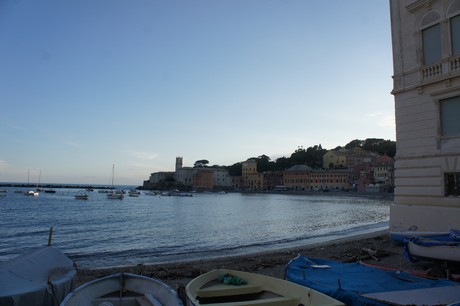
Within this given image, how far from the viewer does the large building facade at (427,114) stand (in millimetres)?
14242

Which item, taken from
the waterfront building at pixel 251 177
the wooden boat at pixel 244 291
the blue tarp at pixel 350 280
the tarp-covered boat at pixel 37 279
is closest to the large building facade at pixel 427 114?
the blue tarp at pixel 350 280

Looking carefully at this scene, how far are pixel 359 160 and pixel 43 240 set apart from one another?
139 m

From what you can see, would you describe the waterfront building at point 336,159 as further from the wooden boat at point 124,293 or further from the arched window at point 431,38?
the wooden boat at point 124,293

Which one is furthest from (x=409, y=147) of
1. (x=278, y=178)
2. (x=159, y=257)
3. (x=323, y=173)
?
(x=278, y=178)

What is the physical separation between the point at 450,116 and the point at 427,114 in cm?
89

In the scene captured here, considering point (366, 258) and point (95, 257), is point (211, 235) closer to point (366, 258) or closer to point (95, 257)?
point (95, 257)

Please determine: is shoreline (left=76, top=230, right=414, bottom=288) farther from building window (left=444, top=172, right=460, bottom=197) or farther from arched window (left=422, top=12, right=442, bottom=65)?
arched window (left=422, top=12, right=442, bottom=65)

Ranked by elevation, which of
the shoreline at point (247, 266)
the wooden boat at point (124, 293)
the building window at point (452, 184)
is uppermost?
the building window at point (452, 184)

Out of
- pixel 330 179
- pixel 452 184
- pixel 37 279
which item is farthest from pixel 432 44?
pixel 330 179

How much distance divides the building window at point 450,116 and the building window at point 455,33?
1.94 metres

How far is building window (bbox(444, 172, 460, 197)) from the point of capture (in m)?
14.0

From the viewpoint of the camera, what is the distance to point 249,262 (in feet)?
49.4

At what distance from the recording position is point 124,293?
736cm

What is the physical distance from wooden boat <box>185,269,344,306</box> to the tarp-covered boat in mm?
3184
